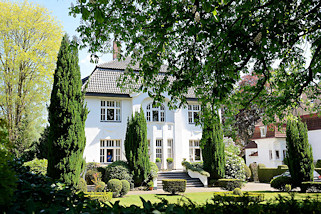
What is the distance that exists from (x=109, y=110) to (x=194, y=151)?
8678mm

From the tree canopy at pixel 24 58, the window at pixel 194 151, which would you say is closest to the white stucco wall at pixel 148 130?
the window at pixel 194 151

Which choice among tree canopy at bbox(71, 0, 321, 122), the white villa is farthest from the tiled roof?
tree canopy at bbox(71, 0, 321, 122)

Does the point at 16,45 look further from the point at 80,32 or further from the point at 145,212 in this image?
the point at 145,212

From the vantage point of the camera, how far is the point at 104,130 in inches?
894

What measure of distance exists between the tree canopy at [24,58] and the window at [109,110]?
4.64m

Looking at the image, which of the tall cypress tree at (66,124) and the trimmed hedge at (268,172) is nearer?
the tall cypress tree at (66,124)

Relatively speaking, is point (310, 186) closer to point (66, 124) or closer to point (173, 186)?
point (173, 186)

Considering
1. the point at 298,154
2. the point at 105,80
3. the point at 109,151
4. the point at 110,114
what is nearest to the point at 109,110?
the point at 110,114

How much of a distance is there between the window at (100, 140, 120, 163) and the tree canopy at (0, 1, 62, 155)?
6115 mm

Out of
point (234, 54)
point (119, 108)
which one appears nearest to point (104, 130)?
point (119, 108)

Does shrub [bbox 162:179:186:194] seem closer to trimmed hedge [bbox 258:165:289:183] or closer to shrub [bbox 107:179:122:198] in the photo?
shrub [bbox 107:179:122:198]

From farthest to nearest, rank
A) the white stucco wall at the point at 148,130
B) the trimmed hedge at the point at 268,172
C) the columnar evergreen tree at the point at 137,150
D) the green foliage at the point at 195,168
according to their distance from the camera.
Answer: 1. the trimmed hedge at the point at 268,172
2. the white stucco wall at the point at 148,130
3. the green foliage at the point at 195,168
4. the columnar evergreen tree at the point at 137,150

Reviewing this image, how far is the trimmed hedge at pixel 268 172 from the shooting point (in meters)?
25.4

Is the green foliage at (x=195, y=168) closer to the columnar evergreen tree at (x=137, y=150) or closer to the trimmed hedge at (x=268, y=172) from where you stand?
the columnar evergreen tree at (x=137, y=150)
